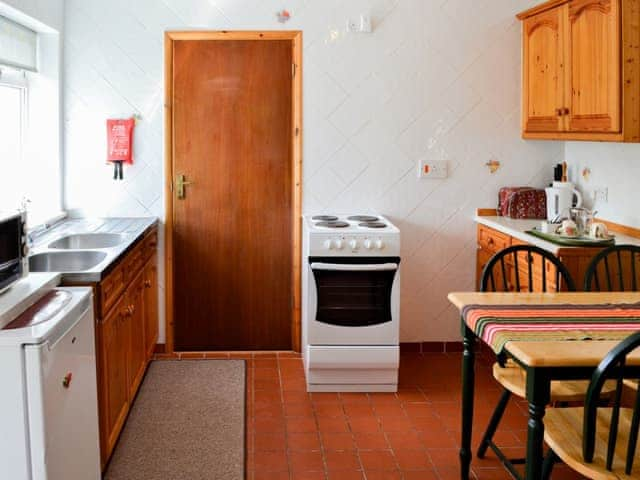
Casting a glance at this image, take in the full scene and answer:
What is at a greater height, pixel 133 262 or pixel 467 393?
pixel 133 262

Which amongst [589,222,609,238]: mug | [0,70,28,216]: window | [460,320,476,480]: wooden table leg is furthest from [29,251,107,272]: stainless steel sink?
[589,222,609,238]: mug

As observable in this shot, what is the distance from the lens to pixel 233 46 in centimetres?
473

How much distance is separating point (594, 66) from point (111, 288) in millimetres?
2476

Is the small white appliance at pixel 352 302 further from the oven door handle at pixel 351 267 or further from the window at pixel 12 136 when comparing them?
the window at pixel 12 136

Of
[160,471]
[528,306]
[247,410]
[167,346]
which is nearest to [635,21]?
[528,306]

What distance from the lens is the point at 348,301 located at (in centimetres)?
428

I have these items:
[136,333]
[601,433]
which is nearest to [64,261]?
[136,333]

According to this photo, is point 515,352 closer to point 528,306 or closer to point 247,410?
point 528,306

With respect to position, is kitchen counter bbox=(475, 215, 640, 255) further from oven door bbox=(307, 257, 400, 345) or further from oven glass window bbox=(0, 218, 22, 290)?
oven glass window bbox=(0, 218, 22, 290)

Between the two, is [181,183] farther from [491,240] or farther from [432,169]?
[491,240]

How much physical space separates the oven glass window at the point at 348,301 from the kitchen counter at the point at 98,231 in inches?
40.2

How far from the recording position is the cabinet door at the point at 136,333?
381 cm

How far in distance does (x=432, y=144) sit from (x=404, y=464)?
2144 mm

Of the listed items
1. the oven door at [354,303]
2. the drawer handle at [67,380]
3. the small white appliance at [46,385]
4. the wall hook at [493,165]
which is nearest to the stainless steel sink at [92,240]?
the oven door at [354,303]
